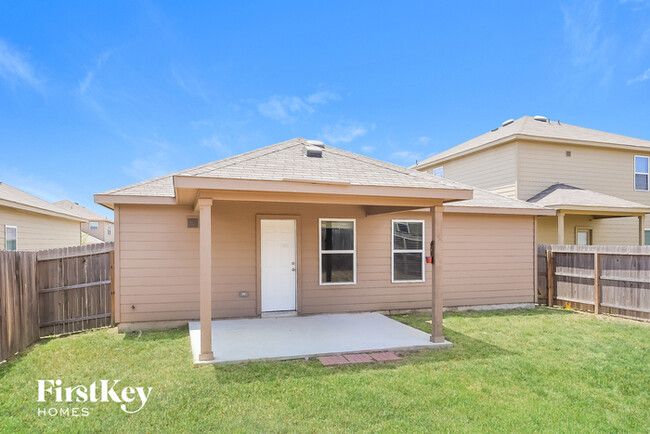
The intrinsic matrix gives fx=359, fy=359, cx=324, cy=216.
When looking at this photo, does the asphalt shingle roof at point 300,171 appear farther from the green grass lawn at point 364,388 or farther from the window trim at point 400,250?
the green grass lawn at point 364,388

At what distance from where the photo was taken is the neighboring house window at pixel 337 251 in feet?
23.7

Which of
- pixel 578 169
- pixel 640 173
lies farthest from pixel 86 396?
pixel 640 173

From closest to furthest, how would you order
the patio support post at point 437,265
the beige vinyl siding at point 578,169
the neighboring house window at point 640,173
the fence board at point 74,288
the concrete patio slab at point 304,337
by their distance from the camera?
the concrete patio slab at point 304,337 → the patio support post at point 437,265 → the fence board at point 74,288 → the beige vinyl siding at point 578,169 → the neighboring house window at point 640,173

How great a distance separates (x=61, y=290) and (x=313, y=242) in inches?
177

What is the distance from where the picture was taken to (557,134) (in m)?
12.0

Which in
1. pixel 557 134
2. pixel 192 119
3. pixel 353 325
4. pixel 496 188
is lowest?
pixel 353 325

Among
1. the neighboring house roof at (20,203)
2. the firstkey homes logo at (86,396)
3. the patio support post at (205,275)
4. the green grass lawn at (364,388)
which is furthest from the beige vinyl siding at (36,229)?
the patio support post at (205,275)

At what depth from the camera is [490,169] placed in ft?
41.3

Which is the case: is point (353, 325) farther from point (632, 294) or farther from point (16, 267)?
point (632, 294)

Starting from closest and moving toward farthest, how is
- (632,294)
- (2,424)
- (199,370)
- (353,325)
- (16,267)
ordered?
1. (2,424)
2. (199,370)
3. (16,267)
4. (353,325)
5. (632,294)

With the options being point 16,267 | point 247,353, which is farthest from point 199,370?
point 16,267

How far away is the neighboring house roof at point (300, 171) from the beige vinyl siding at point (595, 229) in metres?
7.57

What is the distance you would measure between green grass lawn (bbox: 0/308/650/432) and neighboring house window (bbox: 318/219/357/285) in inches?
93.3

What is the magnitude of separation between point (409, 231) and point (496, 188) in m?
6.22
